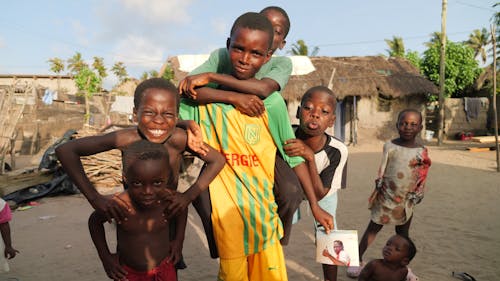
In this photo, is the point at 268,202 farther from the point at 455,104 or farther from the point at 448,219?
the point at 455,104

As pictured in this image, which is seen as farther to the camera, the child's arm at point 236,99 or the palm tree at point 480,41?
the palm tree at point 480,41

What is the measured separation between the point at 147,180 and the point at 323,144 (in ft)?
4.05

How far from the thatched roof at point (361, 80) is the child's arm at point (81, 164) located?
1256 centimetres

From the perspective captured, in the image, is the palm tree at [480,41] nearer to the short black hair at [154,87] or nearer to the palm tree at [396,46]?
the palm tree at [396,46]

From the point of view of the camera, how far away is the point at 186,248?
13.2 feet

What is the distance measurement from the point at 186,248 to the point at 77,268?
112 centimetres

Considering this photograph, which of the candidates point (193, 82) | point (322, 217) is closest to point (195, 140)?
point (193, 82)

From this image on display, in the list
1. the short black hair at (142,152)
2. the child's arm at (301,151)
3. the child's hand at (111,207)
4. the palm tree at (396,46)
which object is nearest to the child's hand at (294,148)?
the child's arm at (301,151)

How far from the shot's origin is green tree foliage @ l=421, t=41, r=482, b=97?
64.3 feet

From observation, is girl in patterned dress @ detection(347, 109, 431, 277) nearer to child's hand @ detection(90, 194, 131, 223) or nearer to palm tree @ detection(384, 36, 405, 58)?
child's hand @ detection(90, 194, 131, 223)

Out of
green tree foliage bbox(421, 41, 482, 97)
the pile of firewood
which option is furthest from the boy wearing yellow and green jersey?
green tree foliage bbox(421, 41, 482, 97)

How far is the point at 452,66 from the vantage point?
19547 millimetres

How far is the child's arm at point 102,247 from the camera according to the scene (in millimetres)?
1658

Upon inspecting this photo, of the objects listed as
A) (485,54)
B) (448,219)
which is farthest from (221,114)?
(485,54)
